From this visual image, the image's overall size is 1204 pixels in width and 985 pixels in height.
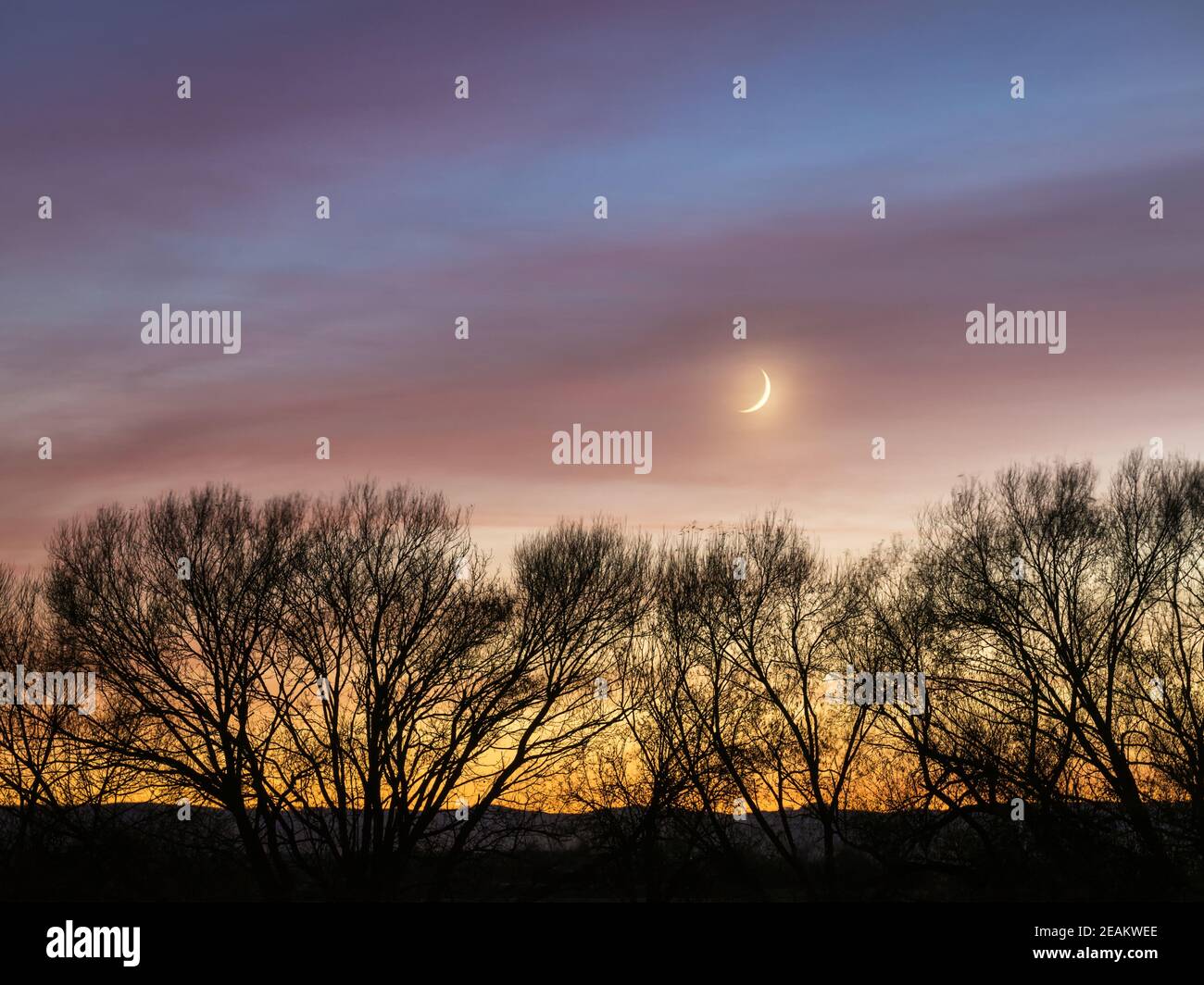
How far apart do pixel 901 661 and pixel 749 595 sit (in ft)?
26.2

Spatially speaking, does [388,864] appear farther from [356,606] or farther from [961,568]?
[961,568]

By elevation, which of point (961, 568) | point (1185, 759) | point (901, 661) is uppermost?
point (961, 568)

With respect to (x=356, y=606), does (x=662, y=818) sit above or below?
below

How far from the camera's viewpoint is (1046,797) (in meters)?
49.6

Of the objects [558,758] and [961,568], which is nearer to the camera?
[558,758]

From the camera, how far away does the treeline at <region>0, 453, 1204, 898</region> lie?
47531 mm

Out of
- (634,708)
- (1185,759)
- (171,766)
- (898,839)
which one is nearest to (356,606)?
(171,766)

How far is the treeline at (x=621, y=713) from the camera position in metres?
47.5

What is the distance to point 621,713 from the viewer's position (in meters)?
55.8
